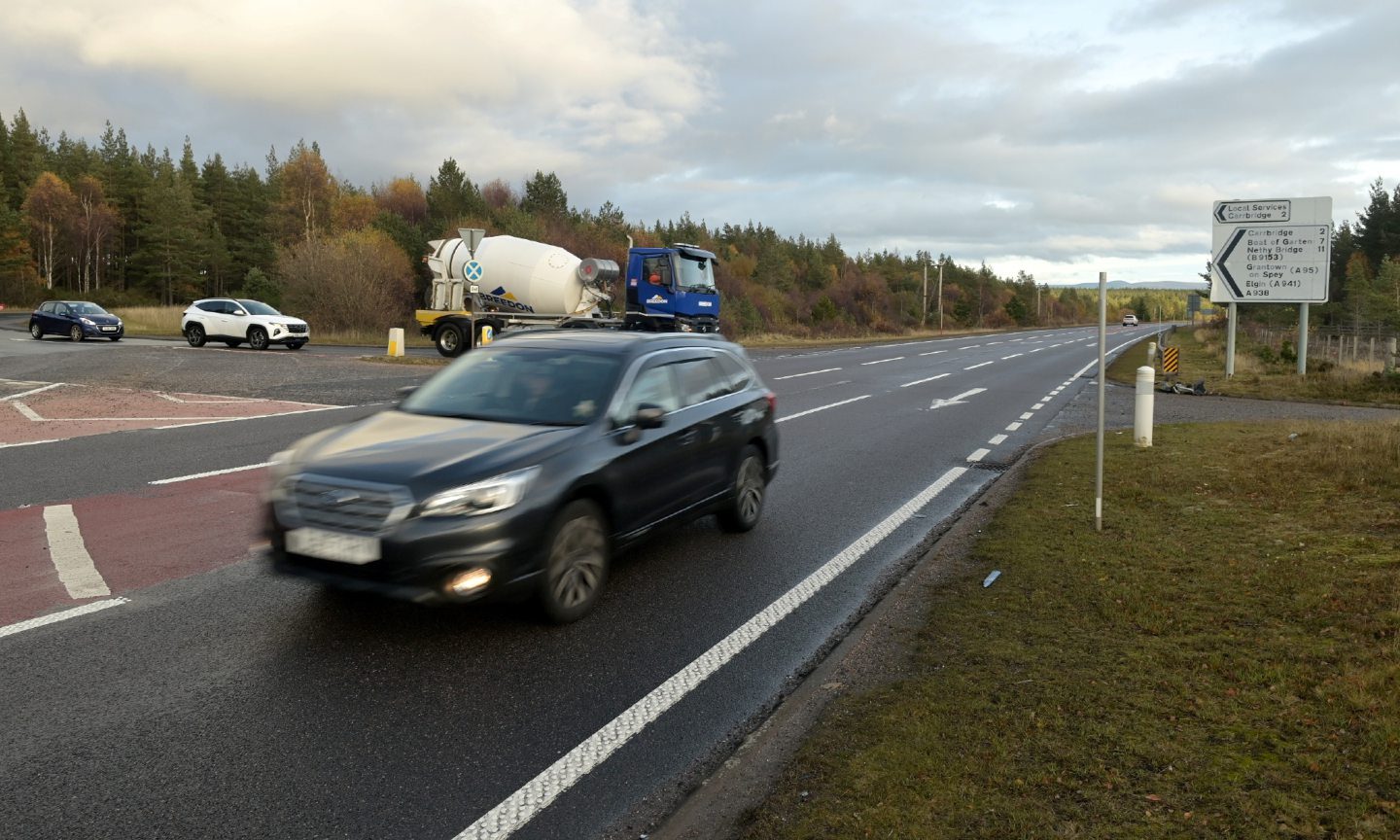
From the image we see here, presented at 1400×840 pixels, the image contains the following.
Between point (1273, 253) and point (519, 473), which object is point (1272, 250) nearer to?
point (1273, 253)

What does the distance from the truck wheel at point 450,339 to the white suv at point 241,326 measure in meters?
4.76

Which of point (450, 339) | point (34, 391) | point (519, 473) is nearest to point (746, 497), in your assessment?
point (519, 473)

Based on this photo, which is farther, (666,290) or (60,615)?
(666,290)

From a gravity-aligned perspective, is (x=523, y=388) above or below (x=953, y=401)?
above

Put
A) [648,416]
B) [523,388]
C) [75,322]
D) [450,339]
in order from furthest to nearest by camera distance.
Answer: [75,322], [450,339], [523,388], [648,416]

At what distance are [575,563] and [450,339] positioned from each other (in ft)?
77.4

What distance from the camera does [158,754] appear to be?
3512mm

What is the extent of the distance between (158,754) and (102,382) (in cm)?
1769

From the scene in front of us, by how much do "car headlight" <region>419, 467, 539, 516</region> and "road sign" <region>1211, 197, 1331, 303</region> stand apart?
2431 cm

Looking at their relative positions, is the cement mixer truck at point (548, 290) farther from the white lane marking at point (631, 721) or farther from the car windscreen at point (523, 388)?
the white lane marking at point (631, 721)

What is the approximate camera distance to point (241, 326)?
28672 millimetres

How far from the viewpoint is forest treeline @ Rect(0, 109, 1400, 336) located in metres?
63.9

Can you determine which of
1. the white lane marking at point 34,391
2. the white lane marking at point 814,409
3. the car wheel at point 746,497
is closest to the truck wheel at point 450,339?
the white lane marking at point 34,391

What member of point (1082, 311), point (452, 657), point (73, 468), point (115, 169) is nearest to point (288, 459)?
point (452, 657)
